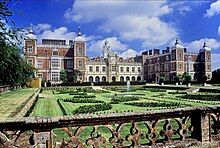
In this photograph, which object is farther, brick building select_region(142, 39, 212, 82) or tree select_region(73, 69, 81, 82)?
brick building select_region(142, 39, 212, 82)

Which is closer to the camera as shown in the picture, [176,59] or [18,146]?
[18,146]

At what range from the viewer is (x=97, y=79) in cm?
9094

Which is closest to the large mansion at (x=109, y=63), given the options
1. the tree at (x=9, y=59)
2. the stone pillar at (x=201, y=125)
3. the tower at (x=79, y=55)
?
the tower at (x=79, y=55)

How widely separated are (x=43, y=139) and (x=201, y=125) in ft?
8.54

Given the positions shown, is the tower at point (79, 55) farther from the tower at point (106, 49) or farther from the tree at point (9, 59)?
the tree at point (9, 59)

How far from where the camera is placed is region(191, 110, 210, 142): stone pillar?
4.58 meters

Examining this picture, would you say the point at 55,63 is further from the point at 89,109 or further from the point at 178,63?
the point at 89,109

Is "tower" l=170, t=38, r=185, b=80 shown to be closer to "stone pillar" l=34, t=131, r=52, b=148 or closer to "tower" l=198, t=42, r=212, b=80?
"tower" l=198, t=42, r=212, b=80

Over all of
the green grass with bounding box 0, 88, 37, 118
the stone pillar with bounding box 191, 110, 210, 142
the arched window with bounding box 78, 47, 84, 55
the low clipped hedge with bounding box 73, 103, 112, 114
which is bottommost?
the low clipped hedge with bounding box 73, 103, 112, 114

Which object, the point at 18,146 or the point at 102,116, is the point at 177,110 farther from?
the point at 18,146

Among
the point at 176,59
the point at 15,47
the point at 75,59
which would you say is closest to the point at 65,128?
the point at 15,47

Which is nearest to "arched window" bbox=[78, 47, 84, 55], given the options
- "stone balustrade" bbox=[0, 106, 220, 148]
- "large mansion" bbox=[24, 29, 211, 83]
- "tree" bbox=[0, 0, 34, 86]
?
"large mansion" bbox=[24, 29, 211, 83]

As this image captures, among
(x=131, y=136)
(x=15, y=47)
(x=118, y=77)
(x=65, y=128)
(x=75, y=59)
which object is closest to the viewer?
(x=65, y=128)

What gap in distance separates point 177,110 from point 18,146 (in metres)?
2.50
